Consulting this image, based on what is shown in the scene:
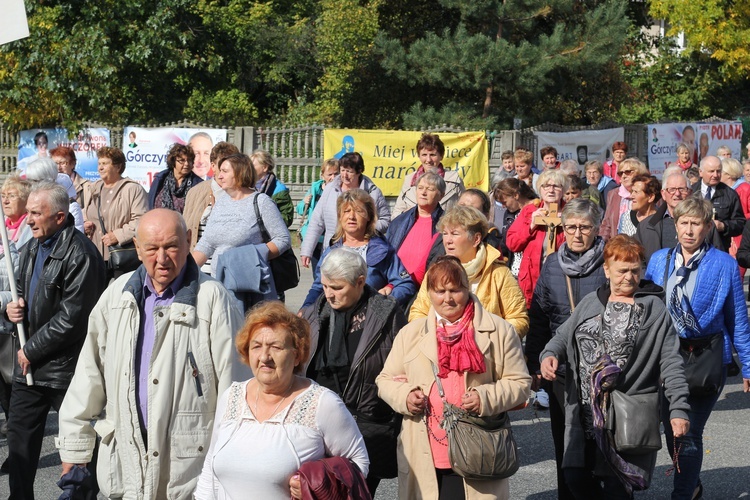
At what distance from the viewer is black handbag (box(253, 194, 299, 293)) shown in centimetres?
742

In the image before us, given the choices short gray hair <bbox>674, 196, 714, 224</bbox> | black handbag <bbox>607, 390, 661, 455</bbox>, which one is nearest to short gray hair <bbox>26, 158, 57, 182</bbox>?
short gray hair <bbox>674, 196, 714, 224</bbox>

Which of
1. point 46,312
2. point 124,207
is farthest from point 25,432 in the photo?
point 124,207

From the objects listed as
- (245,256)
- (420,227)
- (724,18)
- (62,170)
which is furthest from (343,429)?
(724,18)

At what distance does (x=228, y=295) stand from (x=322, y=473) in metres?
1.10

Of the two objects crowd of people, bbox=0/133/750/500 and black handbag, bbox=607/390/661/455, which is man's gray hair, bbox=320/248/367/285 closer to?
crowd of people, bbox=0/133/750/500

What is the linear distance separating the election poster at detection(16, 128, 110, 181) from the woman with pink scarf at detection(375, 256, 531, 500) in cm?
1617

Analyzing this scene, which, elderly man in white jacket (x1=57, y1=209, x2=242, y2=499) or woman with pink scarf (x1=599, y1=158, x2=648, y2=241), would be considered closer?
elderly man in white jacket (x1=57, y1=209, x2=242, y2=499)

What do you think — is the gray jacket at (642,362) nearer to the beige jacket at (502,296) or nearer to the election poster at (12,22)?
the beige jacket at (502,296)

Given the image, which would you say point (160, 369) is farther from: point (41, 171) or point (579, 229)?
point (41, 171)

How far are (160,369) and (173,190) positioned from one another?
6079 millimetres

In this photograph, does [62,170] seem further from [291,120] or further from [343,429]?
[291,120]

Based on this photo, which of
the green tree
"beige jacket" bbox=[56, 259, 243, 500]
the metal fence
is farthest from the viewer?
the green tree

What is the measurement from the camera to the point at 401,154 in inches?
770

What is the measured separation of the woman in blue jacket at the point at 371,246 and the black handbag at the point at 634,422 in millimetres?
1717
